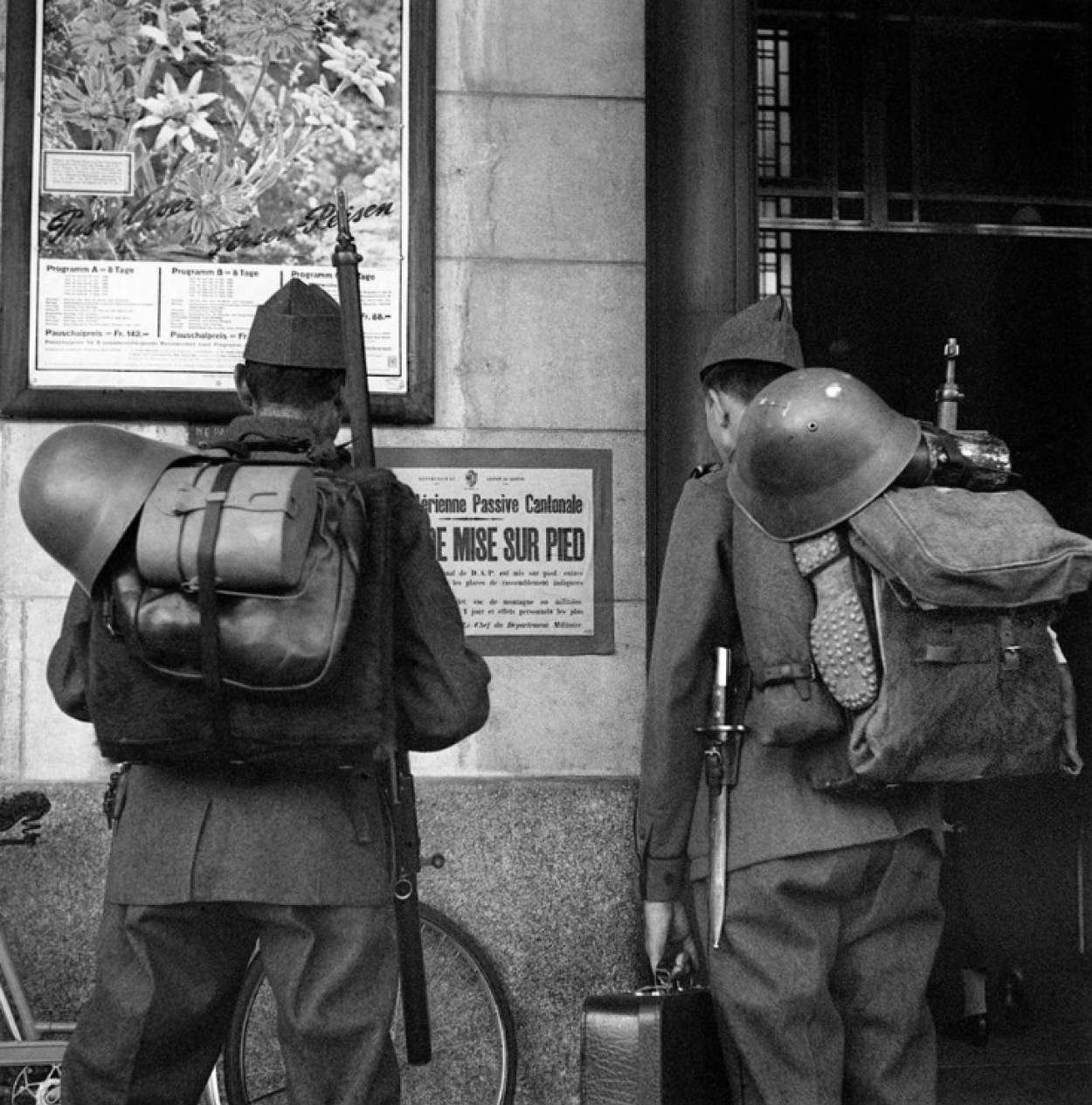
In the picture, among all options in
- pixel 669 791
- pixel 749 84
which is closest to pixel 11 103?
pixel 749 84

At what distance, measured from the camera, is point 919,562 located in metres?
2.92

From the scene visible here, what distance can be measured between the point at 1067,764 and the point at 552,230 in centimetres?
268

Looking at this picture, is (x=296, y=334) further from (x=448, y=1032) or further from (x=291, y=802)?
(x=448, y=1032)

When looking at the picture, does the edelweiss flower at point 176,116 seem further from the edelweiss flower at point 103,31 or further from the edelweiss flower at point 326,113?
the edelweiss flower at point 326,113

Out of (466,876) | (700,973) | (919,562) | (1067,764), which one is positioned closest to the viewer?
(919,562)

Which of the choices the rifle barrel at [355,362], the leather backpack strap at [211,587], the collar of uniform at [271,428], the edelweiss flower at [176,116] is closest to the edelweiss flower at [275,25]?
the edelweiss flower at [176,116]

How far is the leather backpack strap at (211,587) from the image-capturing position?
281cm

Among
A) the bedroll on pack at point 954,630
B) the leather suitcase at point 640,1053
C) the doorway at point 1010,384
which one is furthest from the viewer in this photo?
the doorway at point 1010,384

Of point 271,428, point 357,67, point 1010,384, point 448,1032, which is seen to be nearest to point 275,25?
point 357,67

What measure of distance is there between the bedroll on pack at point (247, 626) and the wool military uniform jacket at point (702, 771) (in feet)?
1.92

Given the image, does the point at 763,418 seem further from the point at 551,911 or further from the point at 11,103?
the point at 11,103

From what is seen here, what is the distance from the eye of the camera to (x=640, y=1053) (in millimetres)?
3076

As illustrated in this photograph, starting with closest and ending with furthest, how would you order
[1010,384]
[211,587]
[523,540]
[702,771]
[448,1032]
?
[211,587], [702,771], [448,1032], [523,540], [1010,384]

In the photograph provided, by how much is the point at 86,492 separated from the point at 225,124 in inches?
99.4
